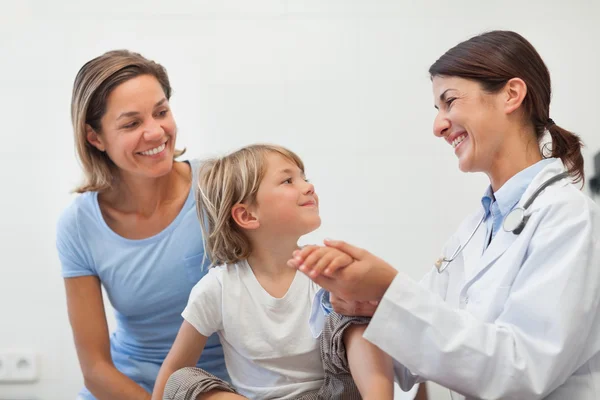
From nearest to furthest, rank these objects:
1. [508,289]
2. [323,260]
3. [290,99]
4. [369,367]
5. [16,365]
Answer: [323,260] → [508,289] → [369,367] → [290,99] → [16,365]

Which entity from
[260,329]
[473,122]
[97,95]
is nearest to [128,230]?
[97,95]

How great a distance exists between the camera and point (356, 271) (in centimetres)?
127

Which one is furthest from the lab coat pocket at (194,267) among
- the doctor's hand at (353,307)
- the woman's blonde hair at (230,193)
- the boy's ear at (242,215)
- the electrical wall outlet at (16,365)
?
the electrical wall outlet at (16,365)

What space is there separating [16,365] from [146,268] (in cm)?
127

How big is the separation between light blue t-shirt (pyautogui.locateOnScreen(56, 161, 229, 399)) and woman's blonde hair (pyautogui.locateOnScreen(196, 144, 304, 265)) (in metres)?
0.19

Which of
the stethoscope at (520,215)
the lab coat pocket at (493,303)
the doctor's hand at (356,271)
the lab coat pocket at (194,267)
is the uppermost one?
the stethoscope at (520,215)

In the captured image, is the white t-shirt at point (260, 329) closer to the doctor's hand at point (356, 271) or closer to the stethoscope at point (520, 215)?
the doctor's hand at point (356, 271)

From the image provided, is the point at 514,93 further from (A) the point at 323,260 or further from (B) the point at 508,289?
(A) the point at 323,260

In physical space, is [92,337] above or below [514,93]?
below

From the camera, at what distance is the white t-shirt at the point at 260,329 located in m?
1.66

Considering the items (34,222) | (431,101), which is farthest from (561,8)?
(34,222)

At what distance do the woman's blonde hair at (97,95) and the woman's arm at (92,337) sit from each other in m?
0.29

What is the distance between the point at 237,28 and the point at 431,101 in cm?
83

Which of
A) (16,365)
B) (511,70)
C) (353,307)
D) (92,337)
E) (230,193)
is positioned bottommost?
(16,365)
